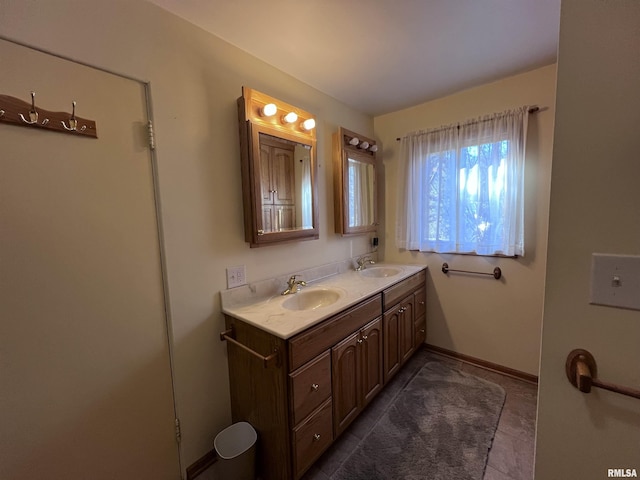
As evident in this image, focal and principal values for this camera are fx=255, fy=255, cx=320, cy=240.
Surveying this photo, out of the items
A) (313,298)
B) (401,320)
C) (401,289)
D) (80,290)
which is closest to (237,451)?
(313,298)

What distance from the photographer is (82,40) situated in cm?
105

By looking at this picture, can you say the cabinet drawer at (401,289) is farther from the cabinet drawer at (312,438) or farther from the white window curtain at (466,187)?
the cabinet drawer at (312,438)

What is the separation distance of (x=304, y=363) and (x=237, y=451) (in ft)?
2.28

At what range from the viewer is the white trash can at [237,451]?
4.13ft

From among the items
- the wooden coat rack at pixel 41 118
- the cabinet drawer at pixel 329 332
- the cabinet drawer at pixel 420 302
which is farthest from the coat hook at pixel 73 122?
the cabinet drawer at pixel 420 302

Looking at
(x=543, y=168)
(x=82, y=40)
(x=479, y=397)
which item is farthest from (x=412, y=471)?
(x=82, y=40)

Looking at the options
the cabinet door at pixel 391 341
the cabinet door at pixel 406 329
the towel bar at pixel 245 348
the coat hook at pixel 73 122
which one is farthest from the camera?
the cabinet door at pixel 406 329

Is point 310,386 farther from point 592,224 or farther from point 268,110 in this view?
point 268,110

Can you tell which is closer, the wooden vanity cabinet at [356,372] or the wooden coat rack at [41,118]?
the wooden coat rack at [41,118]

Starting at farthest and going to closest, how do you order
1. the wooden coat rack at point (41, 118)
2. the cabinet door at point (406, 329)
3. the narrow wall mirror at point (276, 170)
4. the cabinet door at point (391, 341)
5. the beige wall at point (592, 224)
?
the cabinet door at point (406, 329) → the cabinet door at point (391, 341) → the narrow wall mirror at point (276, 170) → the wooden coat rack at point (41, 118) → the beige wall at point (592, 224)

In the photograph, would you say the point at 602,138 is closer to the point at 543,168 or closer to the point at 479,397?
the point at 543,168

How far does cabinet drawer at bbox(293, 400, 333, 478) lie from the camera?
1274mm

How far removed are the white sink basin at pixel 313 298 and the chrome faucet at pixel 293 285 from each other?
0.04 metres

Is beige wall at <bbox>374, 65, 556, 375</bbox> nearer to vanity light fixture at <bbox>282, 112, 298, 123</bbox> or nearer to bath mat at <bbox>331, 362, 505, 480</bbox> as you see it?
bath mat at <bbox>331, 362, 505, 480</bbox>
